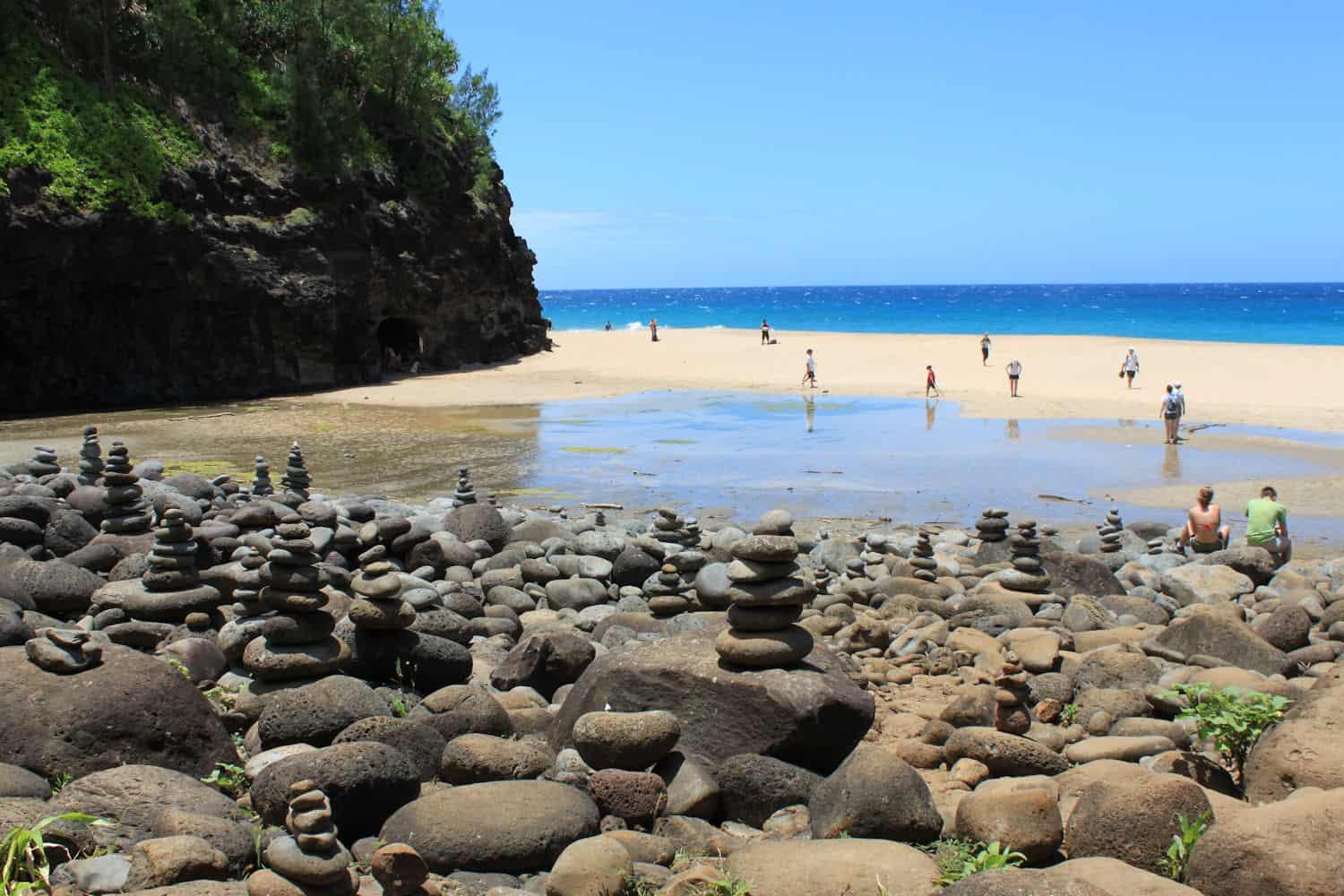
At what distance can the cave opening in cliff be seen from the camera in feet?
134

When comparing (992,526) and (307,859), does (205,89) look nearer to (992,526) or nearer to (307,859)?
(992,526)

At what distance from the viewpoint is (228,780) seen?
6.00 metres

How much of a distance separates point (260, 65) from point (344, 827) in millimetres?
36062

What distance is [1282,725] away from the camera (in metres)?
5.74

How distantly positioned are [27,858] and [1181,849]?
4793 mm

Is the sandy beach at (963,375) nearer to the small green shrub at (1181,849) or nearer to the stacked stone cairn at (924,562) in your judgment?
the stacked stone cairn at (924,562)

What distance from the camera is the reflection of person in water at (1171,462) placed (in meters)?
21.4

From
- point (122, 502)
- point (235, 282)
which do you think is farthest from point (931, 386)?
point (122, 502)

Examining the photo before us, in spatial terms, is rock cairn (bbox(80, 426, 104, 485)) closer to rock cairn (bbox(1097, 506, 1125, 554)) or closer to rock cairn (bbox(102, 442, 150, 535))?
rock cairn (bbox(102, 442, 150, 535))

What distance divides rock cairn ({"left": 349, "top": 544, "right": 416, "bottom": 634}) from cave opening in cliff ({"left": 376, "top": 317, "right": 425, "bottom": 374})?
32.8m

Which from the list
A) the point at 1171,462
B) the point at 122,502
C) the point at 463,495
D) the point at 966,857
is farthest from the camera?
the point at 1171,462

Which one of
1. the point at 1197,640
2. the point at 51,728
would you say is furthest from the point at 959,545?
the point at 51,728

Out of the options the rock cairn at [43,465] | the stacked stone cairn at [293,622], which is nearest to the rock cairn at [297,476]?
the rock cairn at [43,465]

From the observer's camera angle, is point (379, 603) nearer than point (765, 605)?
No
